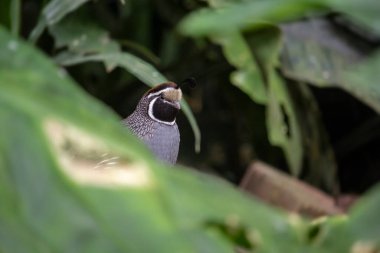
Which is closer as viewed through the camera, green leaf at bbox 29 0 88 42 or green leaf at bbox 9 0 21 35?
green leaf at bbox 9 0 21 35

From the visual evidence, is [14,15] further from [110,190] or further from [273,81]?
[110,190]

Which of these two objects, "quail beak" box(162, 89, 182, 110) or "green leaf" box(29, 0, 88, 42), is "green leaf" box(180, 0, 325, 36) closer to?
"quail beak" box(162, 89, 182, 110)

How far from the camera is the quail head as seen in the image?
9.86 ft

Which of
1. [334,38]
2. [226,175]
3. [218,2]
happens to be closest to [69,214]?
[218,2]

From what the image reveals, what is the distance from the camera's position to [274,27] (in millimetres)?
3842

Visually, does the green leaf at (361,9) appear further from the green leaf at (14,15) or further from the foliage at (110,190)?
the green leaf at (14,15)

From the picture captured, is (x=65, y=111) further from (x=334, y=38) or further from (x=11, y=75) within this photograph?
(x=334, y=38)

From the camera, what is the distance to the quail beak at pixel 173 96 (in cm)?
298

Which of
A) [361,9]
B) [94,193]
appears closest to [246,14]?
[361,9]

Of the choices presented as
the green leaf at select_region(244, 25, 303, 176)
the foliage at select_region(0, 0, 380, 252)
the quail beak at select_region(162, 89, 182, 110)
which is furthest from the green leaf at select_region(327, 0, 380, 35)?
the green leaf at select_region(244, 25, 303, 176)

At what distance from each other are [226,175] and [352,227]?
427cm

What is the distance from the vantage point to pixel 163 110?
10.1 ft

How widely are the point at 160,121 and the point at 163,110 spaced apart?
0.12 ft

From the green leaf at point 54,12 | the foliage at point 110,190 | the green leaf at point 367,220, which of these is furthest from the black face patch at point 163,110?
the green leaf at point 367,220
